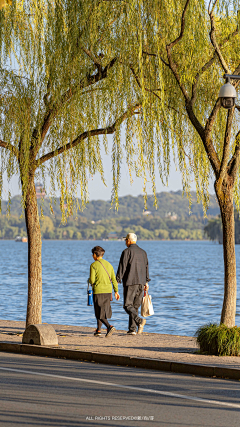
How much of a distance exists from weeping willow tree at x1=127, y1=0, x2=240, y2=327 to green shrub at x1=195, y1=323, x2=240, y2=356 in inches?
32.6

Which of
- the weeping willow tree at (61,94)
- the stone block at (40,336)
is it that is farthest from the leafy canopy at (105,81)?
the stone block at (40,336)

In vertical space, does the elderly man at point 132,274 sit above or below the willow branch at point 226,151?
below

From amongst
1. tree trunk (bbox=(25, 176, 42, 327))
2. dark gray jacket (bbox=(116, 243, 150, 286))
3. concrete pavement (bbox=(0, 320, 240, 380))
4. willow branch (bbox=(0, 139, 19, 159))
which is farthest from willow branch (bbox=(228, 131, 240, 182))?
willow branch (bbox=(0, 139, 19, 159))

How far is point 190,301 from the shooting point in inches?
1470

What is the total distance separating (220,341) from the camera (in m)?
11.1

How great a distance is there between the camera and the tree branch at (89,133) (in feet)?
43.5

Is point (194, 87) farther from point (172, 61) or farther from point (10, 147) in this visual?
point (10, 147)

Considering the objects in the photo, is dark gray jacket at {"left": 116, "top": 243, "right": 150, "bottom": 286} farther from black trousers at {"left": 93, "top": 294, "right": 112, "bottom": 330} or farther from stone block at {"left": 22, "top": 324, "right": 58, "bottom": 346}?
stone block at {"left": 22, "top": 324, "right": 58, "bottom": 346}

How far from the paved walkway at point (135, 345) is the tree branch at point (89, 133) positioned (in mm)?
3806

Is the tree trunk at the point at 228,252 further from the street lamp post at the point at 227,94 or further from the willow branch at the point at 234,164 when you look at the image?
the street lamp post at the point at 227,94

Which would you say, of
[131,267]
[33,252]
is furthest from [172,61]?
[33,252]

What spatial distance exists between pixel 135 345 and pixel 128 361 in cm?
182

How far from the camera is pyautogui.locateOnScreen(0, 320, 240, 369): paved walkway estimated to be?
1049cm

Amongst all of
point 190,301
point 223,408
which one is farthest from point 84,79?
point 190,301
